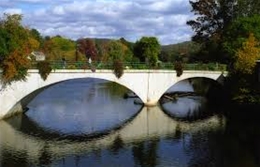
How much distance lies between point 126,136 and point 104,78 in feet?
43.3

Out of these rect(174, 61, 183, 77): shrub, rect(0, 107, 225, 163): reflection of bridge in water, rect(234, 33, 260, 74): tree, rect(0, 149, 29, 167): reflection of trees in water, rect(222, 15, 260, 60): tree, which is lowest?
rect(0, 149, 29, 167): reflection of trees in water

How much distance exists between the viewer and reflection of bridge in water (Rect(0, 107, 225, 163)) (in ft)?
139

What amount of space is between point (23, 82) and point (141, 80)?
50.5 feet

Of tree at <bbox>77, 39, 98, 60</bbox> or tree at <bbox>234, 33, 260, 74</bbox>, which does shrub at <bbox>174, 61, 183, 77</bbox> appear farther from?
tree at <bbox>77, 39, 98, 60</bbox>

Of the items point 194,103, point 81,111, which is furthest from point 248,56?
point 81,111

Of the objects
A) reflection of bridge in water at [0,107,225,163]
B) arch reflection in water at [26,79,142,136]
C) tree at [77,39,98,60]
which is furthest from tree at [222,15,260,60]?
tree at [77,39,98,60]

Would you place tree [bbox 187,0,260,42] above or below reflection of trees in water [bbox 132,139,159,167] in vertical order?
above

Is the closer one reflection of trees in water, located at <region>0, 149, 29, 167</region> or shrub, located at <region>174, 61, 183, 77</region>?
reflection of trees in water, located at <region>0, 149, 29, 167</region>

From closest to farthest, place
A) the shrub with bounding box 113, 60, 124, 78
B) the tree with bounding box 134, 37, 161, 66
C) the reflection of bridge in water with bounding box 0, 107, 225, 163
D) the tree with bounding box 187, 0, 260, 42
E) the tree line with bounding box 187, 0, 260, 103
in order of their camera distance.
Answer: the reflection of bridge in water with bounding box 0, 107, 225, 163 → the shrub with bounding box 113, 60, 124, 78 → the tree line with bounding box 187, 0, 260, 103 → the tree with bounding box 187, 0, 260, 42 → the tree with bounding box 134, 37, 161, 66

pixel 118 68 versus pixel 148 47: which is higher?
pixel 148 47

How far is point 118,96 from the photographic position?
77.9 metres

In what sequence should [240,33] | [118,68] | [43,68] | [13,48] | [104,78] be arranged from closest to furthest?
[13,48], [43,68], [104,78], [118,68], [240,33]

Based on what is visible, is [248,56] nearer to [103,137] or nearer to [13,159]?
[103,137]

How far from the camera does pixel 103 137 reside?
4753 centimetres
